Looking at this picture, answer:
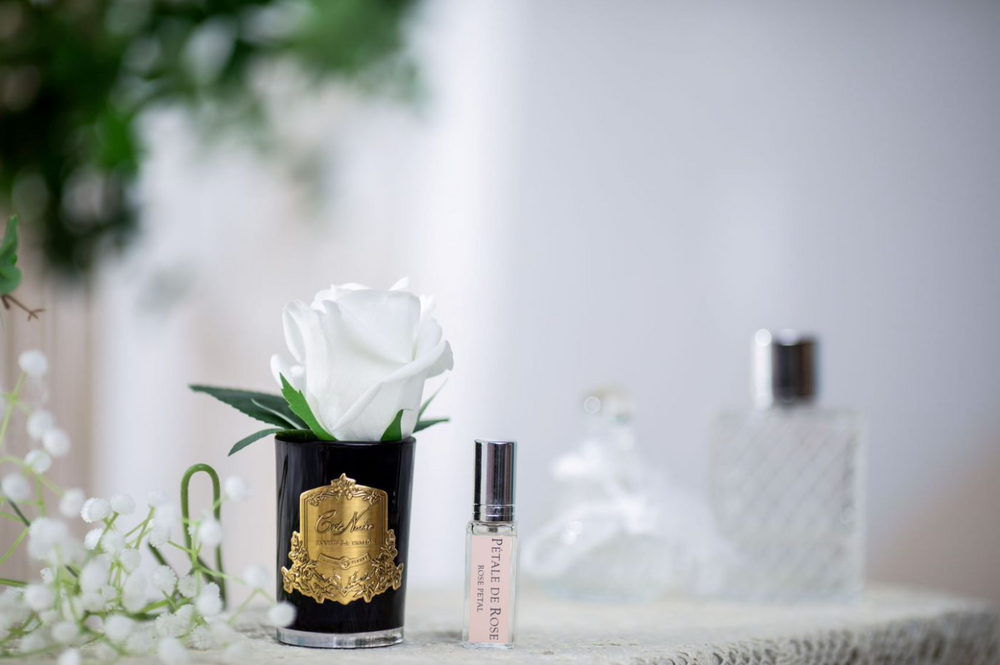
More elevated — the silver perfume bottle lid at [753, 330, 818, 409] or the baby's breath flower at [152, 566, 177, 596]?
the silver perfume bottle lid at [753, 330, 818, 409]

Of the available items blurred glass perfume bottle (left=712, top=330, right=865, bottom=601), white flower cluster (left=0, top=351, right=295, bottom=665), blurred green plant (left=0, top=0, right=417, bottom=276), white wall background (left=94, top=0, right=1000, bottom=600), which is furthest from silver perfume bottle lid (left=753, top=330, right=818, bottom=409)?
blurred green plant (left=0, top=0, right=417, bottom=276)

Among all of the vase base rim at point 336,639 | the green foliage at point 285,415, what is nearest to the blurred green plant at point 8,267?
the green foliage at point 285,415

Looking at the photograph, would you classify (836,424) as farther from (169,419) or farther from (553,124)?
→ (169,419)

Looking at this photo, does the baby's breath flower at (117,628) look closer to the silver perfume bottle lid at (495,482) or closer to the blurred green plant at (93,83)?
the silver perfume bottle lid at (495,482)

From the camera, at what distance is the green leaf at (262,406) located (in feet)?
1.57

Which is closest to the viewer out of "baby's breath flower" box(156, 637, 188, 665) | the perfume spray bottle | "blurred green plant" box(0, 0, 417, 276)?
"baby's breath flower" box(156, 637, 188, 665)

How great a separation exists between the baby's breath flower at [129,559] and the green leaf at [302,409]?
0.10 meters

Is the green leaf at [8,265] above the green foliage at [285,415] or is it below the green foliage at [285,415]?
above

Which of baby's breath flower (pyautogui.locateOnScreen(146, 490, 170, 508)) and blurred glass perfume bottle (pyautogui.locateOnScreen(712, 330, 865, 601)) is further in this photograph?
blurred glass perfume bottle (pyautogui.locateOnScreen(712, 330, 865, 601))

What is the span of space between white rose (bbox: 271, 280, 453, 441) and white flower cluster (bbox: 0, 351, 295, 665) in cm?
7

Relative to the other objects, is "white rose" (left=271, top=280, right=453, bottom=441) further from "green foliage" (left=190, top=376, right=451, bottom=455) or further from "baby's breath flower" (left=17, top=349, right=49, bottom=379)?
"baby's breath flower" (left=17, top=349, right=49, bottom=379)

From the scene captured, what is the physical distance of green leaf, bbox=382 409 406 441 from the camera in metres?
A: 0.46

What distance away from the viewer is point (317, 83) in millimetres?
1304

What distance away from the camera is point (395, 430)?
0.47 m
